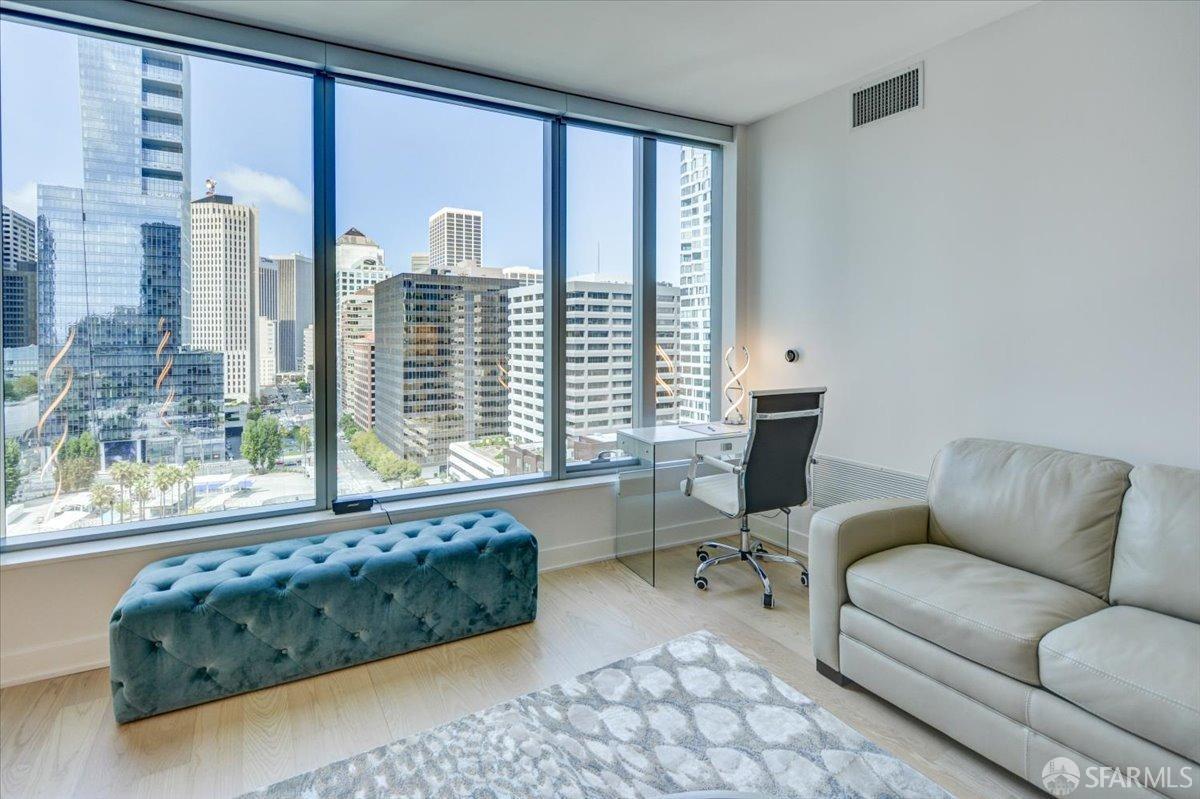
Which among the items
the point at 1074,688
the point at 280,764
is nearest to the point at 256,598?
the point at 280,764

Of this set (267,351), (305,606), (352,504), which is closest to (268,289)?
(267,351)

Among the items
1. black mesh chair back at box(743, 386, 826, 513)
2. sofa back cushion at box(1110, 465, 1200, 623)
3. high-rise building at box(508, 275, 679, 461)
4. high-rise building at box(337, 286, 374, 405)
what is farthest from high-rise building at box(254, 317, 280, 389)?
sofa back cushion at box(1110, 465, 1200, 623)

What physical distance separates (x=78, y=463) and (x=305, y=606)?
1.28 m

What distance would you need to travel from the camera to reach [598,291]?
3838mm

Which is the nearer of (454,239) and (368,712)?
(368,712)

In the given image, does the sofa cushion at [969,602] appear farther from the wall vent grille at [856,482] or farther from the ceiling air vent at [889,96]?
the ceiling air vent at [889,96]

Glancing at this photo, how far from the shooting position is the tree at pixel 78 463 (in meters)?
2.63

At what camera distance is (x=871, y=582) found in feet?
7.29

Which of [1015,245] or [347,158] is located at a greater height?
[347,158]

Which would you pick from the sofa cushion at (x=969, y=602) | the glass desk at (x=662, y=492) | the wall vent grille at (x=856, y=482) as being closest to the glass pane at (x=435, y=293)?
the glass desk at (x=662, y=492)

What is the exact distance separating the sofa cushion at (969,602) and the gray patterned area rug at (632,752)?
0.43 metres

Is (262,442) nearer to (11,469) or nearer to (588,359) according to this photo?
(11,469)

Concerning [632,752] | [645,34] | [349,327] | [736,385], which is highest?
[645,34]

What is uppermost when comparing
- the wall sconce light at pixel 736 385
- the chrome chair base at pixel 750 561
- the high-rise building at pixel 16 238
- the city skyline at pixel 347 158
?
the city skyline at pixel 347 158
